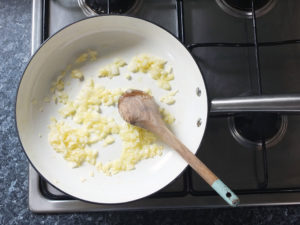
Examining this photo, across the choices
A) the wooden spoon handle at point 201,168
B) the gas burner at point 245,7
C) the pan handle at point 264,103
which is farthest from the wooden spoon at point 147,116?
the gas burner at point 245,7

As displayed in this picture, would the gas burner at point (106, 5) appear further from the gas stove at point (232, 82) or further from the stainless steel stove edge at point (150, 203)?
the stainless steel stove edge at point (150, 203)

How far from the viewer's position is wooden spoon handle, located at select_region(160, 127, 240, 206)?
52 centimetres

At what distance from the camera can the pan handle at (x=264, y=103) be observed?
47 centimetres

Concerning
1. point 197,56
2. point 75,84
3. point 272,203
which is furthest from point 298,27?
point 75,84

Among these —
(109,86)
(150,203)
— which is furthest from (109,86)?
(150,203)

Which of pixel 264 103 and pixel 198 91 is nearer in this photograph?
pixel 264 103

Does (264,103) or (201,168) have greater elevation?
(264,103)

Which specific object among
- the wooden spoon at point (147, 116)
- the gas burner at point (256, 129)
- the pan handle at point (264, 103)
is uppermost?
the pan handle at point (264, 103)

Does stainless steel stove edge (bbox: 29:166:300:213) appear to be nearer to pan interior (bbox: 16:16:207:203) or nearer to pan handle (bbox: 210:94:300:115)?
pan interior (bbox: 16:16:207:203)

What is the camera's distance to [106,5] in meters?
0.67

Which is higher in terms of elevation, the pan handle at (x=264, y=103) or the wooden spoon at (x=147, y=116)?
the pan handle at (x=264, y=103)

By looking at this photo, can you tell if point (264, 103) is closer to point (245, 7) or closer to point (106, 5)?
point (245, 7)

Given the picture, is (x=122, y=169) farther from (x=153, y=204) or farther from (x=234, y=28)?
(x=234, y=28)

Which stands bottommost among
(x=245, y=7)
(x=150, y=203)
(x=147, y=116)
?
(x=150, y=203)
